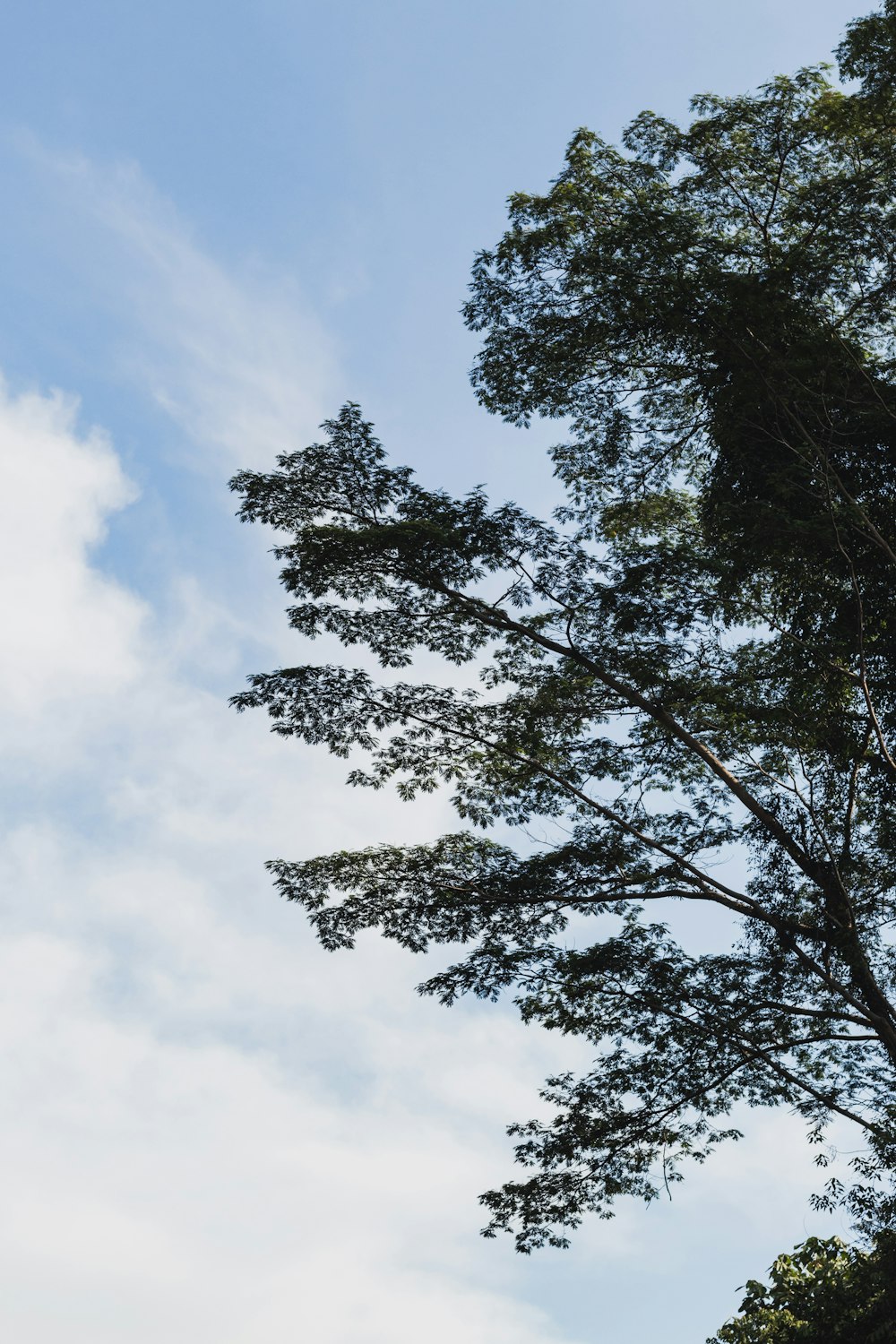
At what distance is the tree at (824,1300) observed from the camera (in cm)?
1104

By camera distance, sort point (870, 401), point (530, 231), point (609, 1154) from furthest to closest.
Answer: point (530, 231)
point (609, 1154)
point (870, 401)

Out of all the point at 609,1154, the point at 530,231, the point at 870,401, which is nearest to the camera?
the point at 870,401

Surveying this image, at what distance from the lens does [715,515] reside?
12.5m

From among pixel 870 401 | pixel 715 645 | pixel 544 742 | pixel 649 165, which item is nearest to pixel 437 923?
pixel 544 742

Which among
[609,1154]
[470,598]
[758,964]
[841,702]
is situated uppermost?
[470,598]

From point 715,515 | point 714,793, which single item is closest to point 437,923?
point 714,793

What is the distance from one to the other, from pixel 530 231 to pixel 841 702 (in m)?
5.86

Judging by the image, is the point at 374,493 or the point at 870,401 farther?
the point at 374,493

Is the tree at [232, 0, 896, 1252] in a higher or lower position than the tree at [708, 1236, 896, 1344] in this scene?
higher

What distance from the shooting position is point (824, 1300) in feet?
41.3

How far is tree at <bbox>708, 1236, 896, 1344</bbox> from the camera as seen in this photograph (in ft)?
36.2

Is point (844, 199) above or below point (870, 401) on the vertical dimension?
above

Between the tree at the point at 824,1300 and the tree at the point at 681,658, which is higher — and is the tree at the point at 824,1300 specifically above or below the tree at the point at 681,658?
below

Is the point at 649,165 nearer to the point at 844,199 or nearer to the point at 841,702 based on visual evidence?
the point at 844,199
